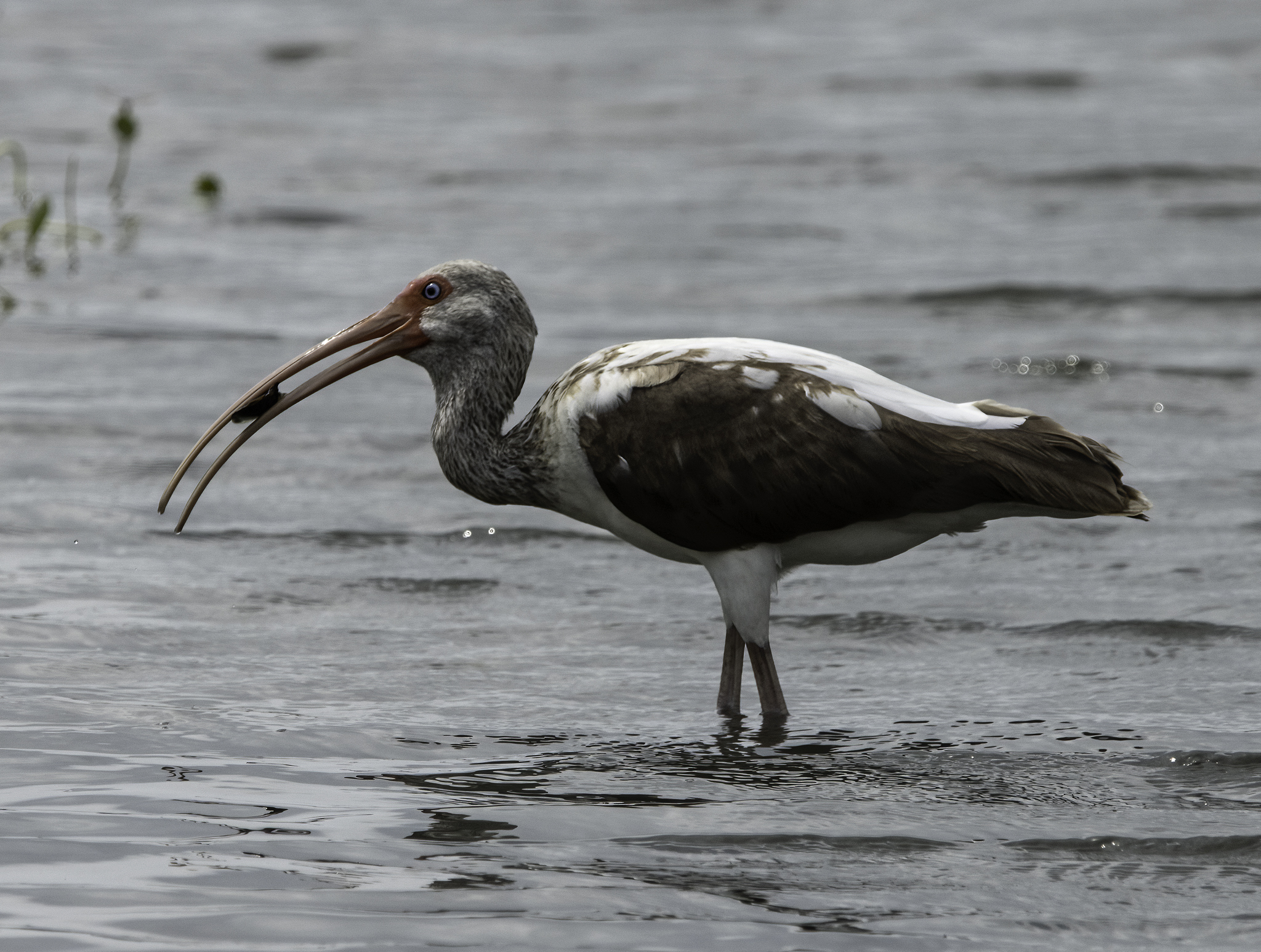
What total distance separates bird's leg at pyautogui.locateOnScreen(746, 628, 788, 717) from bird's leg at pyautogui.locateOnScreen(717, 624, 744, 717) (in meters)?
0.07

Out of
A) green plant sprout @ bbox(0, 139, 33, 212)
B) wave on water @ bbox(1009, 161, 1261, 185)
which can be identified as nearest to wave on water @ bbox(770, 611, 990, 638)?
green plant sprout @ bbox(0, 139, 33, 212)

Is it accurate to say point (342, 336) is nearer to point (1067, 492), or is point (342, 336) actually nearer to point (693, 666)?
point (693, 666)

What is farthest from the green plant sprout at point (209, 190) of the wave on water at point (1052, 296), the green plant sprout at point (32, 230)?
the wave on water at point (1052, 296)

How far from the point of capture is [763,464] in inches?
287

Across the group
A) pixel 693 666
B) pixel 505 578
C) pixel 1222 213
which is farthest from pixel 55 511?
pixel 1222 213

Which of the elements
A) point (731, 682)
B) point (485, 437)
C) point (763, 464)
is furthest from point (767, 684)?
point (485, 437)

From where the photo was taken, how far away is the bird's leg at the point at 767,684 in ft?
24.8

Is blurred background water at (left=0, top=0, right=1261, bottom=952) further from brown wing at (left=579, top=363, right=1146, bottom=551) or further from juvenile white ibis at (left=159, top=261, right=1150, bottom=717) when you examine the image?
brown wing at (left=579, top=363, right=1146, bottom=551)

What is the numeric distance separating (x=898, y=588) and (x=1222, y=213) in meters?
9.25

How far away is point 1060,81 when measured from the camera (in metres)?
22.6

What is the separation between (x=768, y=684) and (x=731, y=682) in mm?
174

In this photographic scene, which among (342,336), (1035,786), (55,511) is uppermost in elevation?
(342,336)

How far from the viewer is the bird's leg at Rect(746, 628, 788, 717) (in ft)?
24.8

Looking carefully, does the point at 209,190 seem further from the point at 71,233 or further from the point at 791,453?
the point at 791,453
